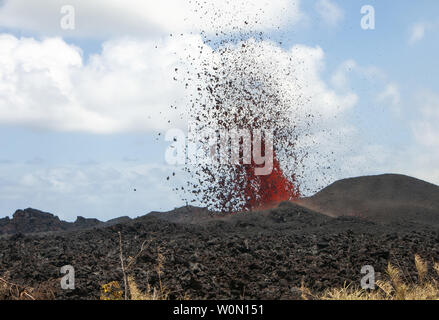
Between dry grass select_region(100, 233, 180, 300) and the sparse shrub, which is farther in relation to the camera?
the sparse shrub

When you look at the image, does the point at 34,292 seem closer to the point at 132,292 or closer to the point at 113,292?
Answer: the point at 113,292

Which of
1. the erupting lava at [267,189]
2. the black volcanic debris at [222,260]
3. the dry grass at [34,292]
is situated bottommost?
the dry grass at [34,292]

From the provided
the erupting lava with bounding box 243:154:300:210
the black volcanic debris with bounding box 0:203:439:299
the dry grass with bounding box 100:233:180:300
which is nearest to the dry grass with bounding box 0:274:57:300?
the black volcanic debris with bounding box 0:203:439:299

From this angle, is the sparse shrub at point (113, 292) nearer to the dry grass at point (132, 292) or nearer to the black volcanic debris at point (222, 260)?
the dry grass at point (132, 292)

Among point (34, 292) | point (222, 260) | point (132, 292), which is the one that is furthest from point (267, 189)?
point (132, 292)

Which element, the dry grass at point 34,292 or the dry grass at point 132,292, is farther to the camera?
the dry grass at point 34,292

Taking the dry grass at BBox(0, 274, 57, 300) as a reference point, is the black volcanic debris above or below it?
above

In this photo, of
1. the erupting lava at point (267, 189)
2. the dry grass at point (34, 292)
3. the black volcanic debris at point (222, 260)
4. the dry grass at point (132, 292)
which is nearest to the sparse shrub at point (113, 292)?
the dry grass at point (132, 292)

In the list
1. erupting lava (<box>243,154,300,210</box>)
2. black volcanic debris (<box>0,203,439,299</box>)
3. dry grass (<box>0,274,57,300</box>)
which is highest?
erupting lava (<box>243,154,300,210</box>)

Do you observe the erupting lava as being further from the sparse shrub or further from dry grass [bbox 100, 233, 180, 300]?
the sparse shrub

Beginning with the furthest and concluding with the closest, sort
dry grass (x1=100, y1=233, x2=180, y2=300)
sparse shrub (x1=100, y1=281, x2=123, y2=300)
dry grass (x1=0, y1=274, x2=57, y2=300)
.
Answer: dry grass (x1=0, y1=274, x2=57, y2=300) < sparse shrub (x1=100, y1=281, x2=123, y2=300) < dry grass (x1=100, y1=233, x2=180, y2=300)

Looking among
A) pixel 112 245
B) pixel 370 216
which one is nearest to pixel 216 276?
pixel 112 245

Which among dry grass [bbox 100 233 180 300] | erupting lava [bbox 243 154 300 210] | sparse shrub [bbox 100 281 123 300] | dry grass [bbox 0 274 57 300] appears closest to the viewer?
Result: dry grass [bbox 100 233 180 300]
